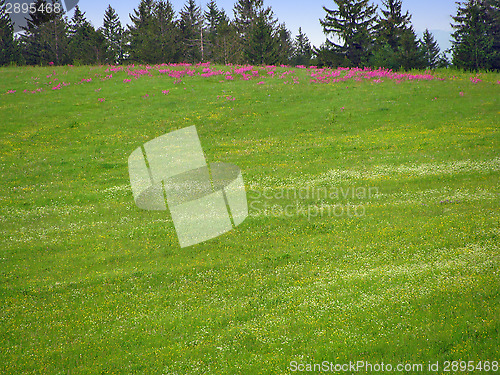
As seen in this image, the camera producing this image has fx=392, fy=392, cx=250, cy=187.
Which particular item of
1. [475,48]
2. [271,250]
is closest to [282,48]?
[475,48]

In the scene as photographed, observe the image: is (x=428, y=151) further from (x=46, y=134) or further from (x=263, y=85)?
(x=46, y=134)

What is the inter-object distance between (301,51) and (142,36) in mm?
64245

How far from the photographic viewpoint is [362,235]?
1795cm

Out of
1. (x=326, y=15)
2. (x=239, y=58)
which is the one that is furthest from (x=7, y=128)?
(x=326, y=15)

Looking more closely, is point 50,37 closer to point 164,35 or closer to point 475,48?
point 164,35

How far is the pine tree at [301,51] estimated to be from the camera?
4766 inches

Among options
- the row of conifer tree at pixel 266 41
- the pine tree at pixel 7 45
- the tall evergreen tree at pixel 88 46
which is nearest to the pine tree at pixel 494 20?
the row of conifer tree at pixel 266 41

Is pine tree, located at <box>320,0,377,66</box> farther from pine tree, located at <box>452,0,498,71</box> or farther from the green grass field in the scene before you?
the green grass field

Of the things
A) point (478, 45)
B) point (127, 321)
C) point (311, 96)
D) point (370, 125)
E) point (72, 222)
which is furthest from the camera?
point (478, 45)

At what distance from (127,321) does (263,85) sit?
149 feet

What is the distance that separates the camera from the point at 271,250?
57.5 feet

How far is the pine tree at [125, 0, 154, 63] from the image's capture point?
3381 inches

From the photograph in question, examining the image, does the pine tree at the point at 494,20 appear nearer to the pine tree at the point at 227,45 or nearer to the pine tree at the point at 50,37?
the pine tree at the point at 227,45

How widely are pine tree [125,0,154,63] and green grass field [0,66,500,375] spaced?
4781 cm
